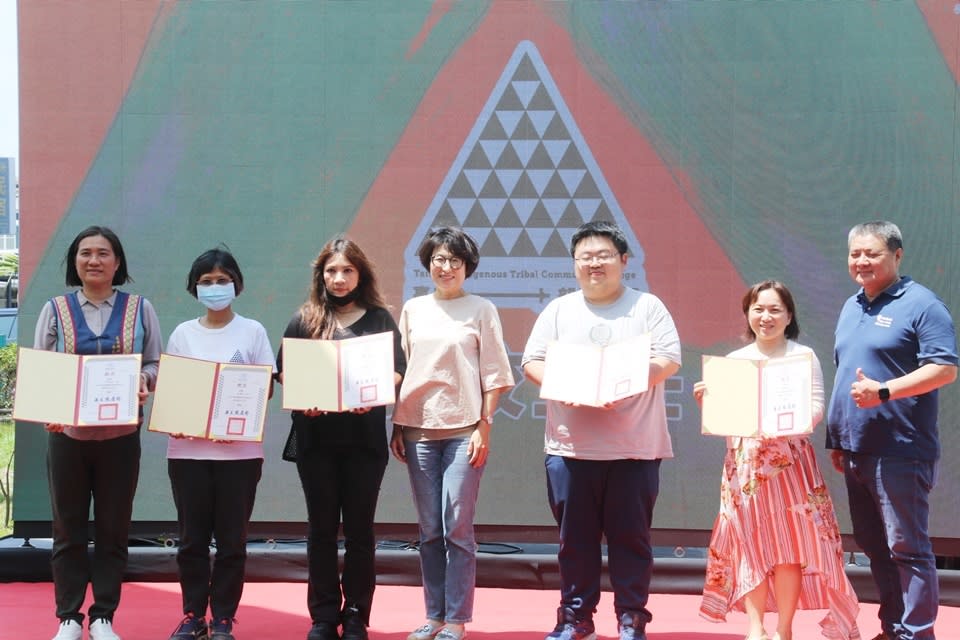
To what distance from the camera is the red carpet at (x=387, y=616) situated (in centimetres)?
375

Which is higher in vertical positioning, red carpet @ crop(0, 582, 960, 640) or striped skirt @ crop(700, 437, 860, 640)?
striped skirt @ crop(700, 437, 860, 640)

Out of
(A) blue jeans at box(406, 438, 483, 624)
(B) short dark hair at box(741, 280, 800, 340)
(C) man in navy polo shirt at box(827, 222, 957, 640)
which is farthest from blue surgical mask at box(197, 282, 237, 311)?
(C) man in navy polo shirt at box(827, 222, 957, 640)

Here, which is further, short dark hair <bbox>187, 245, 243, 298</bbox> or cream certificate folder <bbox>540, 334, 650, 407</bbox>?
short dark hair <bbox>187, 245, 243, 298</bbox>

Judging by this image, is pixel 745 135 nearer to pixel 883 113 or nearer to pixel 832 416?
pixel 883 113

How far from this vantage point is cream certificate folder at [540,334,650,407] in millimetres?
3168

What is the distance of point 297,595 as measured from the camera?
442 cm

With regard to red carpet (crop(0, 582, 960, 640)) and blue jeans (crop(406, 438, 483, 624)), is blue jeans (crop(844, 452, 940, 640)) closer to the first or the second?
red carpet (crop(0, 582, 960, 640))

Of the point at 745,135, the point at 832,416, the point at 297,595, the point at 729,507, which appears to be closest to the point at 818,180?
the point at 745,135

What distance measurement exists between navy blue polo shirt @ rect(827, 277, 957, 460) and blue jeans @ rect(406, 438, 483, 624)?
134 cm

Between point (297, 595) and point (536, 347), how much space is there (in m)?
1.84

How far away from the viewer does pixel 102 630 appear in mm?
3445

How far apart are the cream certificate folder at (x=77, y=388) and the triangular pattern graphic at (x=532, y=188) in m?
1.80

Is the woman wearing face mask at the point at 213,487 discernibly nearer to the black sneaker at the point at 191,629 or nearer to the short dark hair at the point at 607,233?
the black sneaker at the point at 191,629

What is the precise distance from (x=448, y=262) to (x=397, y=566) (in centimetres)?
185
